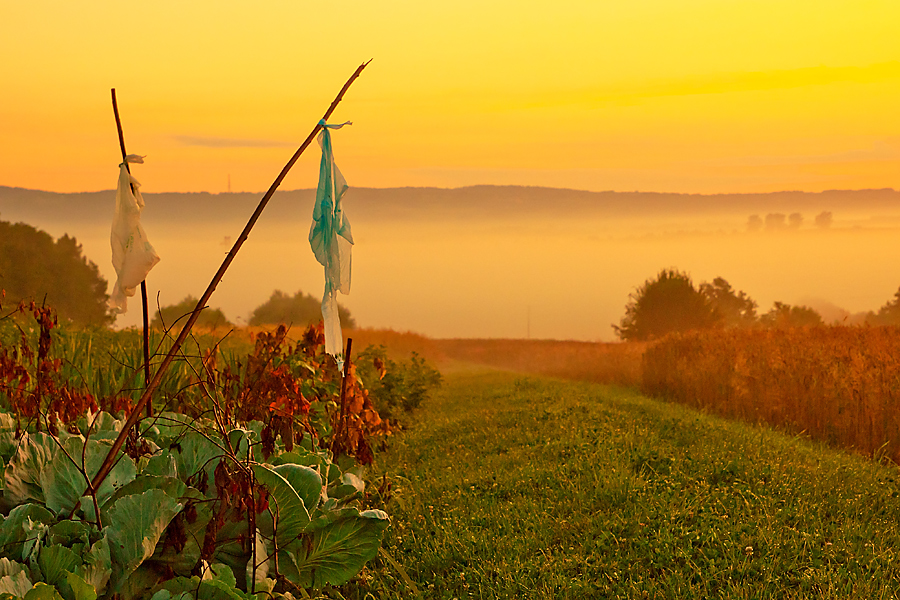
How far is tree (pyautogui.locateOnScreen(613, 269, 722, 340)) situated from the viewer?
2544 centimetres

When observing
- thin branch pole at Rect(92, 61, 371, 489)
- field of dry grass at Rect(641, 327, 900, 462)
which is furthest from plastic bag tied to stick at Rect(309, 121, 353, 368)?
field of dry grass at Rect(641, 327, 900, 462)

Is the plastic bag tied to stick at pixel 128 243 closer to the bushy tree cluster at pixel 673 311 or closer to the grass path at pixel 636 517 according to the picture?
the grass path at pixel 636 517

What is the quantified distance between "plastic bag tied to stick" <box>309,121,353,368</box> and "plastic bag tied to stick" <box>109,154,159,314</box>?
1.89ft

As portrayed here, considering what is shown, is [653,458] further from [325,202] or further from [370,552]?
[325,202]

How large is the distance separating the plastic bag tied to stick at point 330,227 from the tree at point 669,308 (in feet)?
78.4

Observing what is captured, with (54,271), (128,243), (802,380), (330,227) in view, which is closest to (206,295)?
(128,243)

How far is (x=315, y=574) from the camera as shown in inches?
119

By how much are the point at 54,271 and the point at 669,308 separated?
21.5m

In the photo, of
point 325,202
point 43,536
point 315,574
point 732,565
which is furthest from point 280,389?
point 732,565

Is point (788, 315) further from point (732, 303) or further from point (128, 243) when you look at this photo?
point (128, 243)

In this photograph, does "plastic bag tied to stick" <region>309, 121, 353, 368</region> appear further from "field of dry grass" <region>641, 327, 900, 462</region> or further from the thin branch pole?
"field of dry grass" <region>641, 327, 900, 462</region>

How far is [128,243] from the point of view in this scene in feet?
8.05

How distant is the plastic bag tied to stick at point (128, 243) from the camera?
2416 millimetres

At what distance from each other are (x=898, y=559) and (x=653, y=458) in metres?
1.79
